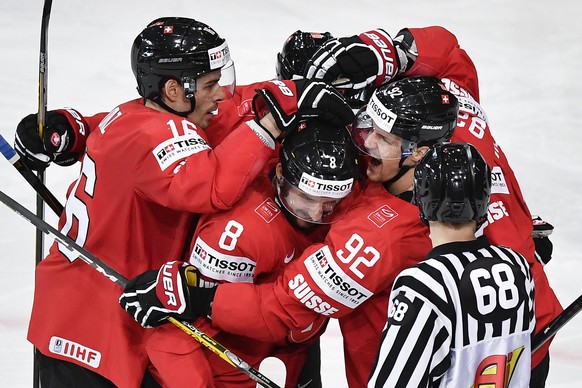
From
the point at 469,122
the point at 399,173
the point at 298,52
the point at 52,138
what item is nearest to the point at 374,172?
the point at 399,173

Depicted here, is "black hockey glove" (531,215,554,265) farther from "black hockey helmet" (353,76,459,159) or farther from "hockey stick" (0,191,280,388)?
"hockey stick" (0,191,280,388)

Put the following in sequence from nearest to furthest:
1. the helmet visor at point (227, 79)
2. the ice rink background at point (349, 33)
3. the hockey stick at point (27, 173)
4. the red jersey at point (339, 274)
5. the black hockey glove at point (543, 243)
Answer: the red jersey at point (339, 274) → the helmet visor at point (227, 79) → the hockey stick at point (27, 173) → the black hockey glove at point (543, 243) → the ice rink background at point (349, 33)

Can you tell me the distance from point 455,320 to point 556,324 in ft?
2.35

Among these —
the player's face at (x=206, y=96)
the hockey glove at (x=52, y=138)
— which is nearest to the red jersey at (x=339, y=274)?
the player's face at (x=206, y=96)

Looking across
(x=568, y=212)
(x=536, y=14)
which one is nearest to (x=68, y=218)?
(x=568, y=212)

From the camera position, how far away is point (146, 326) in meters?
2.66

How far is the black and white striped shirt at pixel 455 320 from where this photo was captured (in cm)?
206

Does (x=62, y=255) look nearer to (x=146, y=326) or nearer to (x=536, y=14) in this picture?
(x=146, y=326)

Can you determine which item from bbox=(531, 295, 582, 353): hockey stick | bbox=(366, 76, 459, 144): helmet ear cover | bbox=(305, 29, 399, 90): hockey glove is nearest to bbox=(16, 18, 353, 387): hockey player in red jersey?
bbox=(366, 76, 459, 144): helmet ear cover

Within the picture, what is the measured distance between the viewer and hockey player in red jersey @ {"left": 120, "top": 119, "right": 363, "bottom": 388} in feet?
8.52

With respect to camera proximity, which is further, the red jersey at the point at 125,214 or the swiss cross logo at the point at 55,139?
the swiss cross logo at the point at 55,139

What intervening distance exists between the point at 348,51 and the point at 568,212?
6.51ft

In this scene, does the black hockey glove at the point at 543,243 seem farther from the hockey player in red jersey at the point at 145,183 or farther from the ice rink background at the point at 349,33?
the hockey player in red jersey at the point at 145,183

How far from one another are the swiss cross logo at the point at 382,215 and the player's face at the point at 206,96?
599 millimetres
